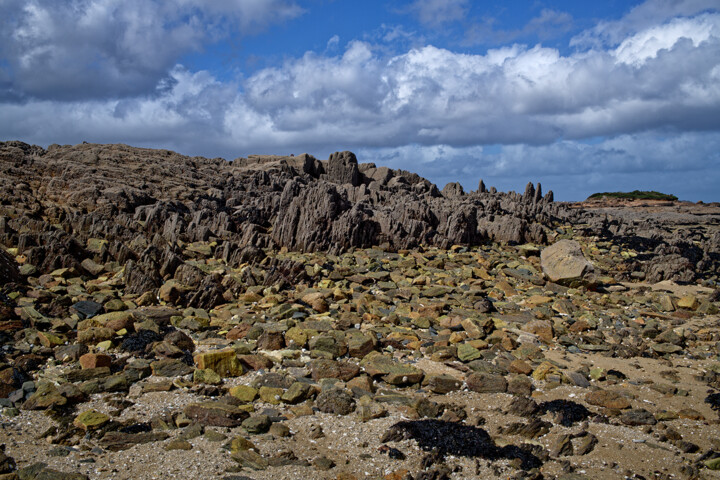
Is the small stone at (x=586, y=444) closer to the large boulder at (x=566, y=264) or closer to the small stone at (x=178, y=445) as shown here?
the small stone at (x=178, y=445)

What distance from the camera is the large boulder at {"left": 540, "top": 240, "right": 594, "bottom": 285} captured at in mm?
19203

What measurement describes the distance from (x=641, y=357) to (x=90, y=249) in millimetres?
20746

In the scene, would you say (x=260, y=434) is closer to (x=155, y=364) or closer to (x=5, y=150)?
(x=155, y=364)

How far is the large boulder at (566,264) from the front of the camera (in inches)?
756

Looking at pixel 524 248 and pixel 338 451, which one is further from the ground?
pixel 524 248

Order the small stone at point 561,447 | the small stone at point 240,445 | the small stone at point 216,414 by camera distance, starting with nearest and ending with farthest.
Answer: the small stone at point 240,445 < the small stone at point 561,447 < the small stone at point 216,414

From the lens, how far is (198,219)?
2530 cm

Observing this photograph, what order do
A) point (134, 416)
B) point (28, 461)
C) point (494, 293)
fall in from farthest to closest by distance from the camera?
point (494, 293)
point (134, 416)
point (28, 461)

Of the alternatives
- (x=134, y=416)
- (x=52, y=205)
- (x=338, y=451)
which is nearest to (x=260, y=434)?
(x=338, y=451)

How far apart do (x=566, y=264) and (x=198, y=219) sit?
57.2ft

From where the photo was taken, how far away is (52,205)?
85.8 feet

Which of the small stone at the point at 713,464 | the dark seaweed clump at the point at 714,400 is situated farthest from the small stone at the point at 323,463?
the dark seaweed clump at the point at 714,400

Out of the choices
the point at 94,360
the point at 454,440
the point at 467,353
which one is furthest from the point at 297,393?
the point at 94,360

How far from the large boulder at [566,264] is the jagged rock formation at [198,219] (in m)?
4.06
